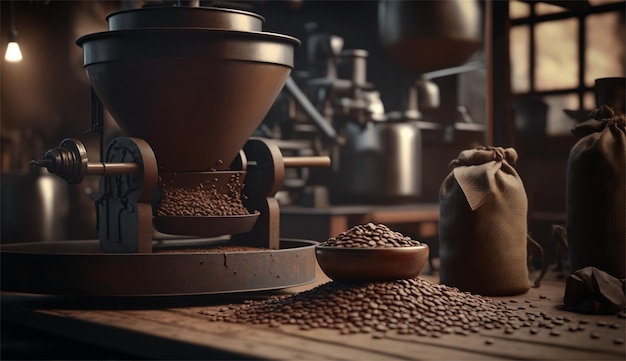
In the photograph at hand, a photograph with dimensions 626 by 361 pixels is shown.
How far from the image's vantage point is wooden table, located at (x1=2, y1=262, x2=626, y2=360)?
4.96 ft

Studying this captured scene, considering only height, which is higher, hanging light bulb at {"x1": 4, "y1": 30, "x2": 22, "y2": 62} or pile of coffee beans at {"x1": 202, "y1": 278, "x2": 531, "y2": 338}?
hanging light bulb at {"x1": 4, "y1": 30, "x2": 22, "y2": 62}

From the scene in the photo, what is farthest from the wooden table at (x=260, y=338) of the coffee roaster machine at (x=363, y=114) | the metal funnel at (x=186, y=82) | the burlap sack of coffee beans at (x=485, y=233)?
the coffee roaster machine at (x=363, y=114)

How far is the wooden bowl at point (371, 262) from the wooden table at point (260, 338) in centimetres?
22

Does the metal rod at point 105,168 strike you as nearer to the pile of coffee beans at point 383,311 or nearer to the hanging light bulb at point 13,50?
the pile of coffee beans at point 383,311

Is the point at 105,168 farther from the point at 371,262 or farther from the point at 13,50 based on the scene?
the point at 13,50

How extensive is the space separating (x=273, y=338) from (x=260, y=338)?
0.08ft

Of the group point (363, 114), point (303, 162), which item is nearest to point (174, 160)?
point (303, 162)

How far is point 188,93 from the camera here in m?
2.15

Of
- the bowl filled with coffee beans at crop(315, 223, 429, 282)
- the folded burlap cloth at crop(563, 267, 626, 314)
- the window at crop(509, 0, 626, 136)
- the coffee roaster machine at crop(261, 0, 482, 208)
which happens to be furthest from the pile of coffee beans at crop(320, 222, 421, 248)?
the window at crop(509, 0, 626, 136)

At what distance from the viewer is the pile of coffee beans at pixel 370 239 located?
77.2 inches

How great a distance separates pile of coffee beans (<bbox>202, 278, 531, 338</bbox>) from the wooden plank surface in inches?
1.6

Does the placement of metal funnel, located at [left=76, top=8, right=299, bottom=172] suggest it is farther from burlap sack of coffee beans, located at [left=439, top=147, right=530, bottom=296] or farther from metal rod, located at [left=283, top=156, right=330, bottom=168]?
burlap sack of coffee beans, located at [left=439, top=147, right=530, bottom=296]

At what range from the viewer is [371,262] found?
6.22ft

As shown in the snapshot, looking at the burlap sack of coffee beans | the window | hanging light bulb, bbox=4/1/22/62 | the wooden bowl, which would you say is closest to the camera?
the wooden bowl
